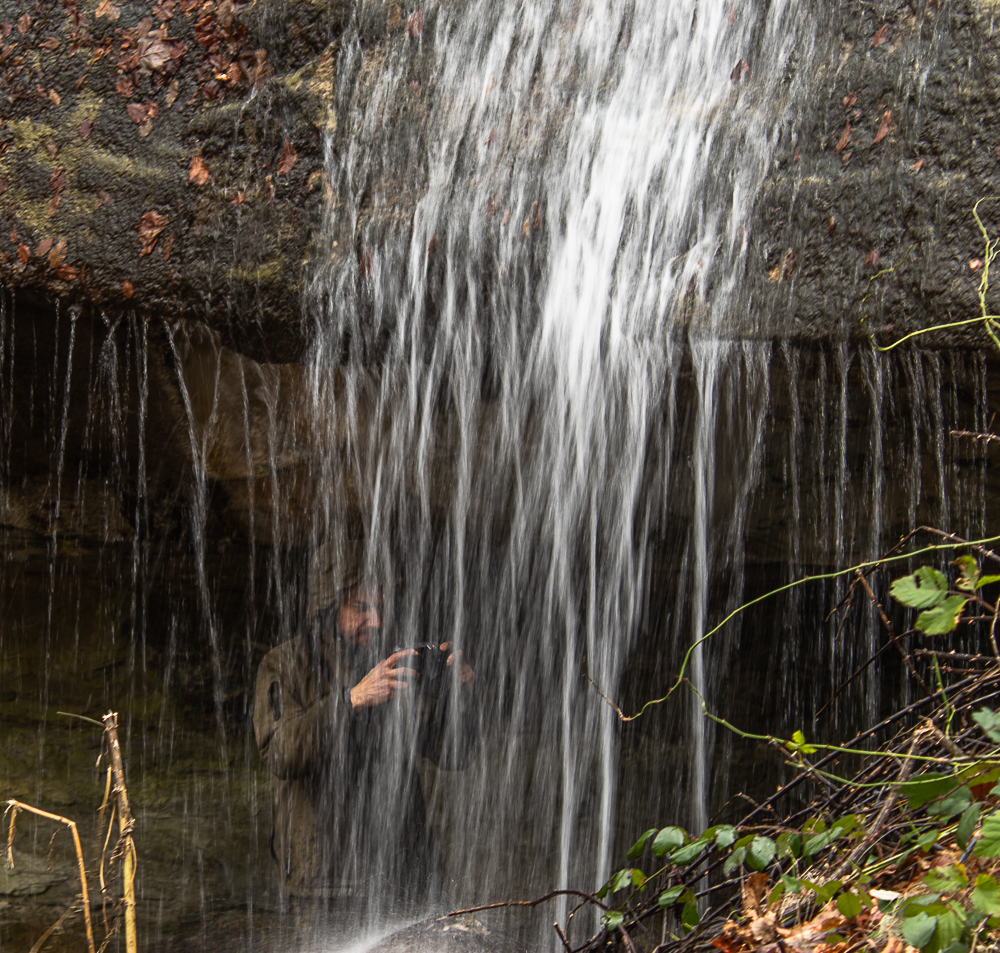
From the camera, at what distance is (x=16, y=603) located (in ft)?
13.9

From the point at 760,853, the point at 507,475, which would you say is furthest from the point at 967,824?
the point at 507,475

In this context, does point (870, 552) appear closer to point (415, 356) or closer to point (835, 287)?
point (835, 287)

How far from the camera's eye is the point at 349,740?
3.99 meters

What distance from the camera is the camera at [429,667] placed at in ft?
12.6

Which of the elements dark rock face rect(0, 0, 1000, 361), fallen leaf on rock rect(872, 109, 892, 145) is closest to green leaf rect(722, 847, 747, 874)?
fallen leaf on rock rect(872, 109, 892, 145)

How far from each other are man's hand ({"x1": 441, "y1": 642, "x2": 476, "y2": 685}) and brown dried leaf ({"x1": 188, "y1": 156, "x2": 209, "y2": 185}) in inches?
88.9

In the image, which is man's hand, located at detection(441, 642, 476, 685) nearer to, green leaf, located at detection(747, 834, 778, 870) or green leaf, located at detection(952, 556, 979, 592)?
green leaf, located at detection(747, 834, 778, 870)

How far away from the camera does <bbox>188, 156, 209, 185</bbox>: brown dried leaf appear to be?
9.37ft

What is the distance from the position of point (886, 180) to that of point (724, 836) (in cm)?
193

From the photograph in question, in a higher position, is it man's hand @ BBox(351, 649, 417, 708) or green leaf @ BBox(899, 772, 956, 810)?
green leaf @ BBox(899, 772, 956, 810)

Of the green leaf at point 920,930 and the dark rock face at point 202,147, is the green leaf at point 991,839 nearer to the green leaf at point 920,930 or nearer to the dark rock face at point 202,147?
the green leaf at point 920,930

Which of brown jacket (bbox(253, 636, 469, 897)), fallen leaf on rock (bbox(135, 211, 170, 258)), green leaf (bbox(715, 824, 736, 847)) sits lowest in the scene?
brown jacket (bbox(253, 636, 469, 897))

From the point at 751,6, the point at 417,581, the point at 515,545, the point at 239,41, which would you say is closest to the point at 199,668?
the point at 417,581

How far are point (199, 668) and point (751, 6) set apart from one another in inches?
165
